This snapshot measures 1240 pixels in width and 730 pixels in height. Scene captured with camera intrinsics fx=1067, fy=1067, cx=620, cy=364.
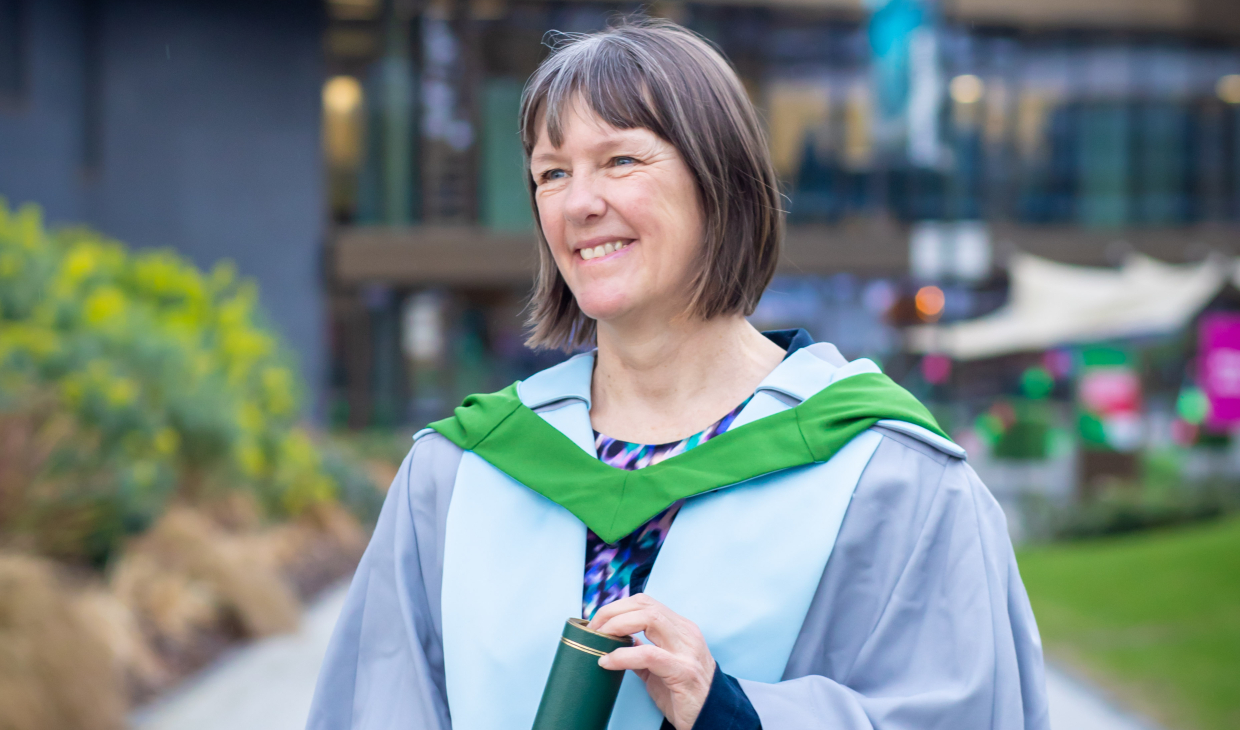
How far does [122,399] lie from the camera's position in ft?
22.5

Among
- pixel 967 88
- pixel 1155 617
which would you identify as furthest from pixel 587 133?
pixel 967 88

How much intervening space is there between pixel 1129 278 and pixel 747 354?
17178mm

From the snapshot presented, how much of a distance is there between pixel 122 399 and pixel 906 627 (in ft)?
21.1

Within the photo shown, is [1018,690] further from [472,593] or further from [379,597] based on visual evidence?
[379,597]

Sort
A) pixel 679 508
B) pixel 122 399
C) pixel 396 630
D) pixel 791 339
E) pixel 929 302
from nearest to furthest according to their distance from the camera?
pixel 679 508 → pixel 396 630 → pixel 791 339 → pixel 122 399 → pixel 929 302

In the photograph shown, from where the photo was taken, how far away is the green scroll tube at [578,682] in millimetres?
1434

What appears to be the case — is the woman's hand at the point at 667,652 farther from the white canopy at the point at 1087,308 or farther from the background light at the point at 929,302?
the background light at the point at 929,302

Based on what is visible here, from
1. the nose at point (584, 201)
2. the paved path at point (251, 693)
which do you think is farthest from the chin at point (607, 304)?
the paved path at point (251, 693)

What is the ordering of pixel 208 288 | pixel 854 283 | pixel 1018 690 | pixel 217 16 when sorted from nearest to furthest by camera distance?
1. pixel 1018 690
2. pixel 208 288
3. pixel 217 16
4. pixel 854 283

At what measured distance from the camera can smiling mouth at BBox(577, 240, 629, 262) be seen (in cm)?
175

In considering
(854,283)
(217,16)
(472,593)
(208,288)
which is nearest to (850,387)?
(472,593)

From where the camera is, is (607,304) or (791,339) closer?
(607,304)

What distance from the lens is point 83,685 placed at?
467 cm

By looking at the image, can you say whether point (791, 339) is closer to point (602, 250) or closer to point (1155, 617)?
point (602, 250)
